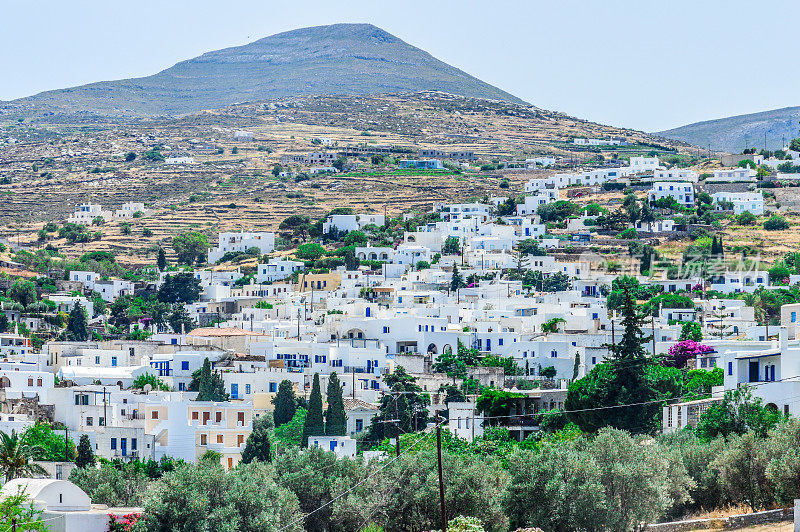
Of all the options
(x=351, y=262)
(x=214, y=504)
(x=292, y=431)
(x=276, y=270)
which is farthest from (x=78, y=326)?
(x=214, y=504)

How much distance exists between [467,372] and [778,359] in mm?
18946

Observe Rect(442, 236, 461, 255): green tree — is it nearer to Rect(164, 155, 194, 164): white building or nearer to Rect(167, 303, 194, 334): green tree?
Rect(167, 303, 194, 334): green tree

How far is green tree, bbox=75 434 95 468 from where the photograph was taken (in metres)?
41.0

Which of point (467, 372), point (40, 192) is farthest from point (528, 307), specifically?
point (40, 192)

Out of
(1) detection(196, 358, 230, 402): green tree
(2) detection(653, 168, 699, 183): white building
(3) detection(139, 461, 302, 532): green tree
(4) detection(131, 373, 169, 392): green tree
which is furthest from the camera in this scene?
(2) detection(653, 168, 699, 183): white building

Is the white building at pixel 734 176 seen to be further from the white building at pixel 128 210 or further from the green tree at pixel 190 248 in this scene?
the white building at pixel 128 210

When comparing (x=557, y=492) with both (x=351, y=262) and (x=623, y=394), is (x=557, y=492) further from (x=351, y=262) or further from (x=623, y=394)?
(x=351, y=262)

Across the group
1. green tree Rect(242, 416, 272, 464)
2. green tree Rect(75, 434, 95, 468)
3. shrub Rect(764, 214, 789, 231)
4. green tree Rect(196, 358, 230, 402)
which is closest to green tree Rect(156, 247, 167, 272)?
shrub Rect(764, 214, 789, 231)

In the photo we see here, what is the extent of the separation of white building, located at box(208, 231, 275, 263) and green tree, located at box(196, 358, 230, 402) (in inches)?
1680

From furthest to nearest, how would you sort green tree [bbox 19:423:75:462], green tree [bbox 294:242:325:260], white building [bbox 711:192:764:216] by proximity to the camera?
white building [bbox 711:192:764:216] < green tree [bbox 294:242:325:260] < green tree [bbox 19:423:75:462]

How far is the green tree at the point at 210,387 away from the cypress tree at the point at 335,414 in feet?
12.8

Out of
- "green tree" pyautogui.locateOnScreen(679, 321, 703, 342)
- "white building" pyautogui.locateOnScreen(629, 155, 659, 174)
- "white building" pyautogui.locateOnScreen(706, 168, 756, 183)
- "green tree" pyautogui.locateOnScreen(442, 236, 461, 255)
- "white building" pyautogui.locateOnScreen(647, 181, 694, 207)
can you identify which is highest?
"white building" pyautogui.locateOnScreen(629, 155, 659, 174)

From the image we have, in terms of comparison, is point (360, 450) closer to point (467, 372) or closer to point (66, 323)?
point (467, 372)

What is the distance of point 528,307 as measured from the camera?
66000mm
